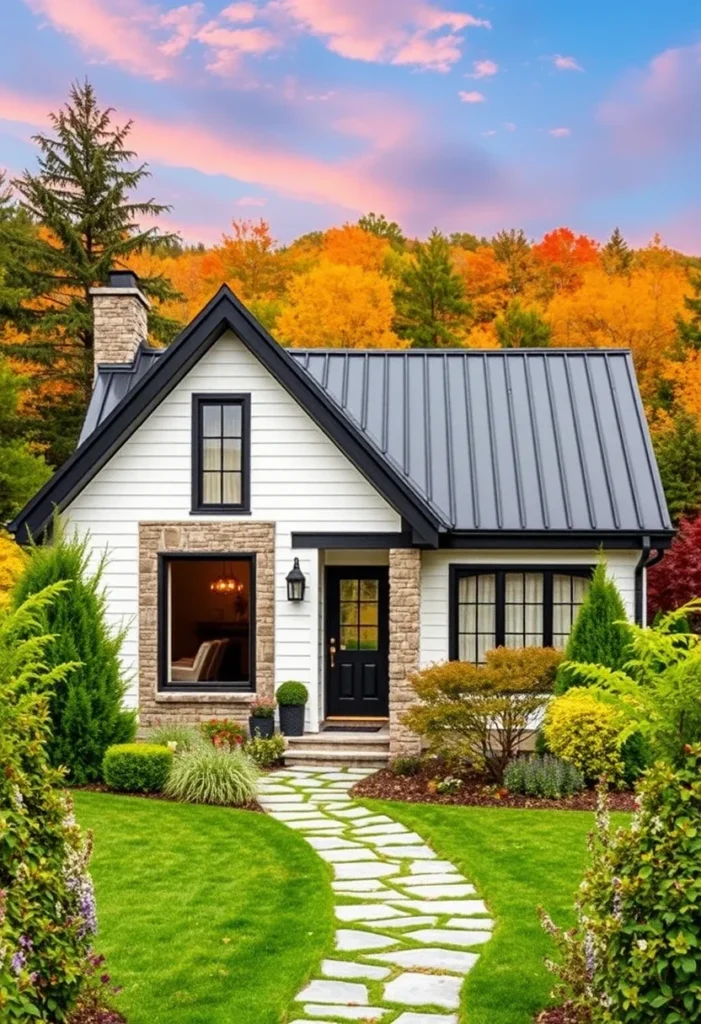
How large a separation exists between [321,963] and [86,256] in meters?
26.8

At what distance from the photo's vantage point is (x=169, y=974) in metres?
6.07

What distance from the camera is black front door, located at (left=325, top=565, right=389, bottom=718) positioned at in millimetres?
15203

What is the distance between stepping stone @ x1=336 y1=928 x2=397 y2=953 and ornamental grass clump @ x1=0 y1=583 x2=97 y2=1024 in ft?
6.84

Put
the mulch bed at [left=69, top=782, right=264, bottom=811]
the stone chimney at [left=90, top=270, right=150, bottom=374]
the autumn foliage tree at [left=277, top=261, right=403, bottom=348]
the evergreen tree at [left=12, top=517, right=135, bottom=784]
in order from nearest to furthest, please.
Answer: the mulch bed at [left=69, top=782, right=264, bottom=811], the evergreen tree at [left=12, top=517, right=135, bottom=784], the stone chimney at [left=90, top=270, right=150, bottom=374], the autumn foliage tree at [left=277, top=261, right=403, bottom=348]

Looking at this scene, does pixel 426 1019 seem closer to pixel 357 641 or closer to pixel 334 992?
pixel 334 992

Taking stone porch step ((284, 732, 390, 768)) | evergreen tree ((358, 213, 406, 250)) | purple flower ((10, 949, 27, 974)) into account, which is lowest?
stone porch step ((284, 732, 390, 768))

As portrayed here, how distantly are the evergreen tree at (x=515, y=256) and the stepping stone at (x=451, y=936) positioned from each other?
118ft

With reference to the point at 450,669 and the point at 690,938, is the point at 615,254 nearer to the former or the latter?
the point at 450,669

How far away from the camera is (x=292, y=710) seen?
13.8m

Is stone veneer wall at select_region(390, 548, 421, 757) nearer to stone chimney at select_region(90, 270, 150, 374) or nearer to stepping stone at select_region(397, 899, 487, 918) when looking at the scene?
stepping stone at select_region(397, 899, 487, 918)

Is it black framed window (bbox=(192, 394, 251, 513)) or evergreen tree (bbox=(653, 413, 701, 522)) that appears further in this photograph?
evergreen tree (bbox=(653, 413, 701, 522))

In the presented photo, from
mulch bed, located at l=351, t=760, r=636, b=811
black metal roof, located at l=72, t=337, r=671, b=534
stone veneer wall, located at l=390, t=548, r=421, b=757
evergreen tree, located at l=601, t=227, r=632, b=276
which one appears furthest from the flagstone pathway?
evergreen tree, located at l=601, t=227, r=632, b=276

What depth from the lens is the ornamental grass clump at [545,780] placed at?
443 inches

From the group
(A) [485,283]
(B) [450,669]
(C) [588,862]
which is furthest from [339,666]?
(A) [485,283]
